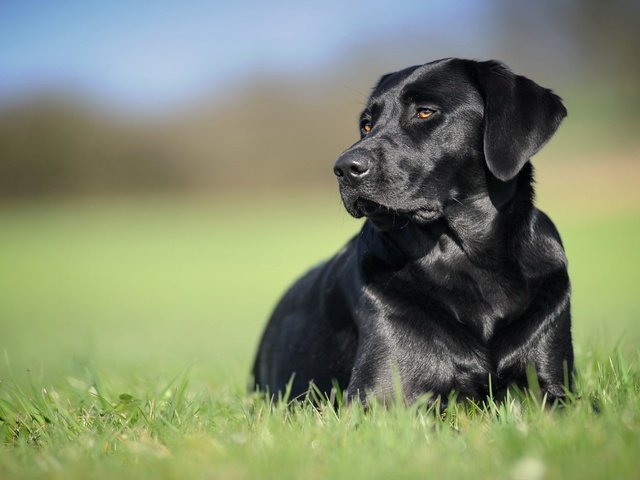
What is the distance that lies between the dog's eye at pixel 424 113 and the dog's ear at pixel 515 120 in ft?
0.91

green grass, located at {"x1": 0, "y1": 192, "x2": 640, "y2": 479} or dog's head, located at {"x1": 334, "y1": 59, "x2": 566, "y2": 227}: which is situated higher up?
dog's head, located at {"x1": 334, "y1": 59, "x2": 566, "y2": 227}

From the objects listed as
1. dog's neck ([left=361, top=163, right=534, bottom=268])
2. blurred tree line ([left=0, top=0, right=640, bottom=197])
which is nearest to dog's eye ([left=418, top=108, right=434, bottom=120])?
dog's neck ([left=361, top=163, right=534, bottom=268])

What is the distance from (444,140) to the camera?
365 cm

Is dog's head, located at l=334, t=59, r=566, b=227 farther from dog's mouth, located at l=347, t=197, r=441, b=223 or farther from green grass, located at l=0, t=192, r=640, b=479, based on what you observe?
green grass, located at l=0, t=192, r=640, b=479

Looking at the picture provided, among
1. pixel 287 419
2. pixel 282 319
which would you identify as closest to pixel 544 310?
pixel 287 419

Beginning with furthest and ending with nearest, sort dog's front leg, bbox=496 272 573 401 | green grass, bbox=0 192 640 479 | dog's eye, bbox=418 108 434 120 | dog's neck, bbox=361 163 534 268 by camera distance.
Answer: dog's eye, bbox=418 108 434 120, dog's neck, bbox=361 163 534 268, dog's front leg, bbox=496 272 573 401, green grass, bbox=0 192 640 479

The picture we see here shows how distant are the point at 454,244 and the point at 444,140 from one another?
52cm

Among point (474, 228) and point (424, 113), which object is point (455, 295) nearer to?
point (474, 228)

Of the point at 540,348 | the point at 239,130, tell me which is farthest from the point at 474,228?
the point at 239,130

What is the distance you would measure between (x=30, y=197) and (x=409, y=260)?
49.7 meters

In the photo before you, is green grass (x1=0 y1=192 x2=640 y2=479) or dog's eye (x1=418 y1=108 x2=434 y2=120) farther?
dog's eye (x1=418 y1=108 x2=434 y2=120)

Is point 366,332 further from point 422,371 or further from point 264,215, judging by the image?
point 264,215

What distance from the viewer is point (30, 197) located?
49.2 meters

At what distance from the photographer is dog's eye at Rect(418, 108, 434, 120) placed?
3736 millimetres
